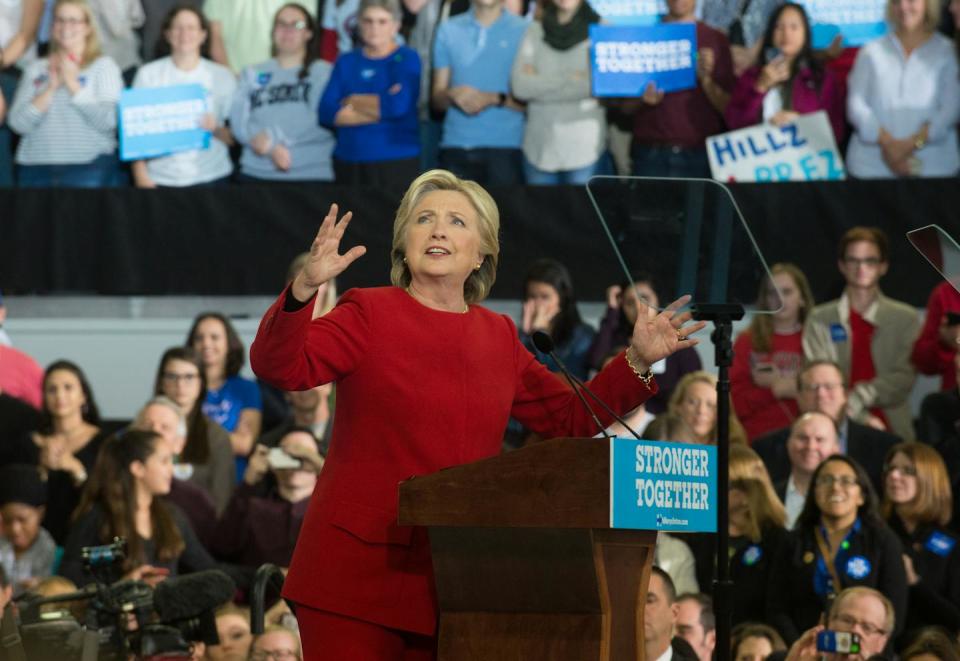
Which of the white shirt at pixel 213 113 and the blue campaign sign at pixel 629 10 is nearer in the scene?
the blue campaign sign at pixel 629 10

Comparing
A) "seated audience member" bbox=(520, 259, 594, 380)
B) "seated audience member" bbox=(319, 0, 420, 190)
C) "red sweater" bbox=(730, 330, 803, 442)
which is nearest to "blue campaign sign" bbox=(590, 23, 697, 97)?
"seated audience member" bbox=(319, 0, 420, 190)

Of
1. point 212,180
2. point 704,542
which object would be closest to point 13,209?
point 212,180

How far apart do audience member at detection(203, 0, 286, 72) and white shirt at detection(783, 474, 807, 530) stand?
158 inches

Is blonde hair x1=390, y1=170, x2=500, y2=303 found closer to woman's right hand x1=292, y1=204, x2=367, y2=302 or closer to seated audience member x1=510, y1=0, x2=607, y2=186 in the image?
woman's right hand x1=292, y1=204, x2=367, y2=302

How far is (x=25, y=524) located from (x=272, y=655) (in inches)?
77.1

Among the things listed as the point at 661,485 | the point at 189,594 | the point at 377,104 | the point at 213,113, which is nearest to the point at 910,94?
the point at 377,104

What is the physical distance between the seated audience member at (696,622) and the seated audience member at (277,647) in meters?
1.33

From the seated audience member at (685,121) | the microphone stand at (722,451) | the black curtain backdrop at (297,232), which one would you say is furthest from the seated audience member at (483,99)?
the microphone stand at (722,451)

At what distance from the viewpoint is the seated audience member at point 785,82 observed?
7875 mm

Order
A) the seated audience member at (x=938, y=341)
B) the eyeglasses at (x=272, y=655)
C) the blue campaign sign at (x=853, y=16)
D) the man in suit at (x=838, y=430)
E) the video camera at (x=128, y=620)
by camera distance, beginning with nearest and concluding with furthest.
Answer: the video camera at (x=128, y=620) → the eyeglasses at (x=272, y=655) → the man in suit at (x=838, y=430) → the seated audience member at (x=938, y=341) → the blue campaign sign at (x=853, y=16)

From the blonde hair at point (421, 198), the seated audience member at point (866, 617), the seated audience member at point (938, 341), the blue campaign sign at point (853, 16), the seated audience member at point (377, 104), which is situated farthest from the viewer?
the blue campaign sign at point (853, 16)

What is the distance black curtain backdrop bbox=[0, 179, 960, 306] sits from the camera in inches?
304

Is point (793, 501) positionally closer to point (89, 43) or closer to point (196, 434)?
point (196, 434)

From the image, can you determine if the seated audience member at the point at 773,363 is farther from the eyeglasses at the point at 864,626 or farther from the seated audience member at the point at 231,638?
the seated audience member at the point at 231,638
